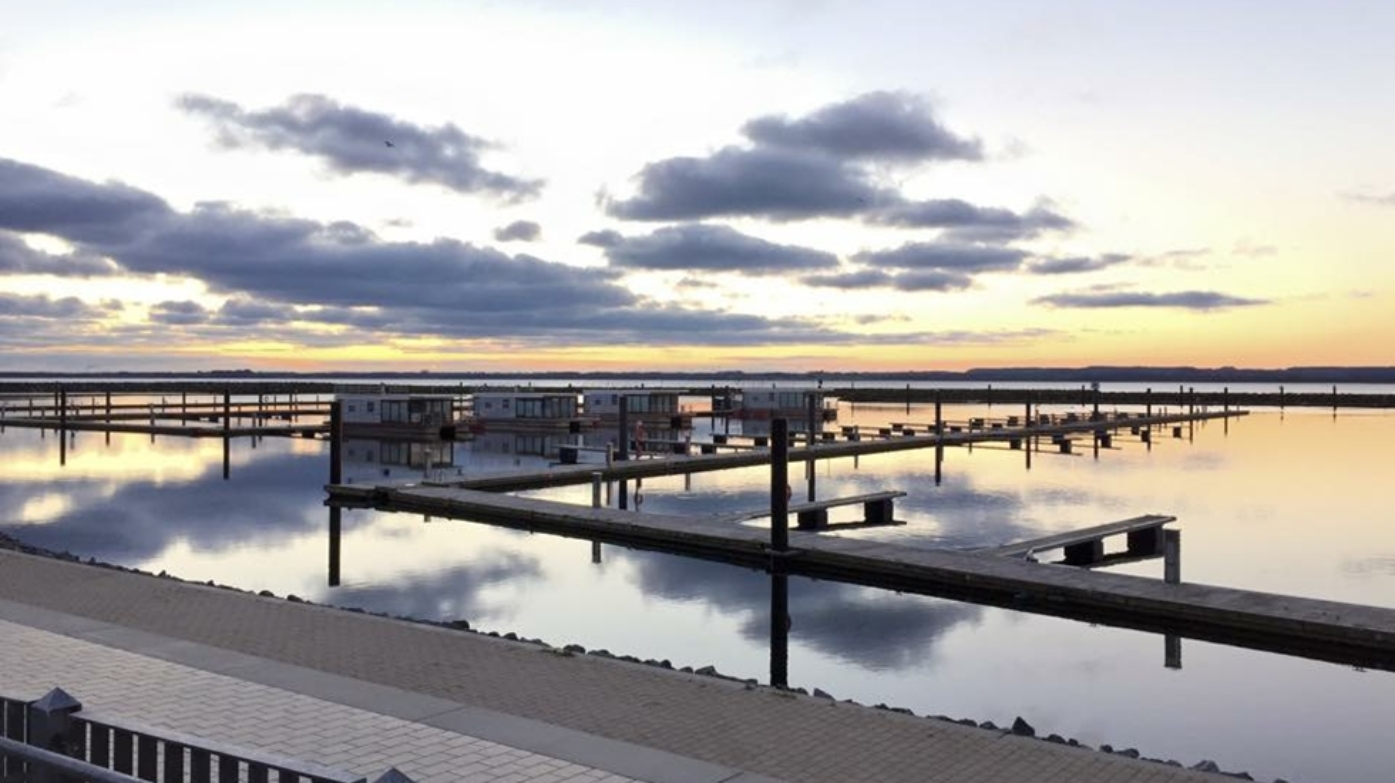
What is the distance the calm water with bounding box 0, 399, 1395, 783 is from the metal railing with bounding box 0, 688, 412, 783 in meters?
11.8

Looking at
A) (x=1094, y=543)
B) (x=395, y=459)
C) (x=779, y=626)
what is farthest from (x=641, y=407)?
(x=779, y=626)

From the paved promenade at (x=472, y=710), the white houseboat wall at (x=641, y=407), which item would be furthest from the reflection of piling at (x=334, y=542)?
the white houseboat wall at (x=641, y=407)

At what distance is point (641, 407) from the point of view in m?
72.1

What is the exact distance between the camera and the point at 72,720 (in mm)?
5816

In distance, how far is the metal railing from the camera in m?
5.17

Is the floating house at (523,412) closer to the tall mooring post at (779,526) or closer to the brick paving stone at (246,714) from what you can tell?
the tall mooring post at (779,526)

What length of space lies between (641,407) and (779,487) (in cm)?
4941

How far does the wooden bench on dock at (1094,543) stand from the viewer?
23688 millimetres

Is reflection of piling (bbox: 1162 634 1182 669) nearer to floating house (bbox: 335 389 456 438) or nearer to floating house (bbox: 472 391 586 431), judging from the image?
floating house (bbox: 335 389 456 438)

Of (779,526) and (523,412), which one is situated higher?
(523,412)

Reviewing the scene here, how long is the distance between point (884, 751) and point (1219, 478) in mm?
48352

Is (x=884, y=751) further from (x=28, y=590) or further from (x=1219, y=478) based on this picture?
(x=1219, y=478)

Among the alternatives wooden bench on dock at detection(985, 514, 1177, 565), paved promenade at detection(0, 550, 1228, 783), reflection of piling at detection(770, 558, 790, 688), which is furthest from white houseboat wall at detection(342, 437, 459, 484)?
paved promenade at detection(0, 550, 1228, 783)

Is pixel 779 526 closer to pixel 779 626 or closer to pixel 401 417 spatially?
pixel 779 626
